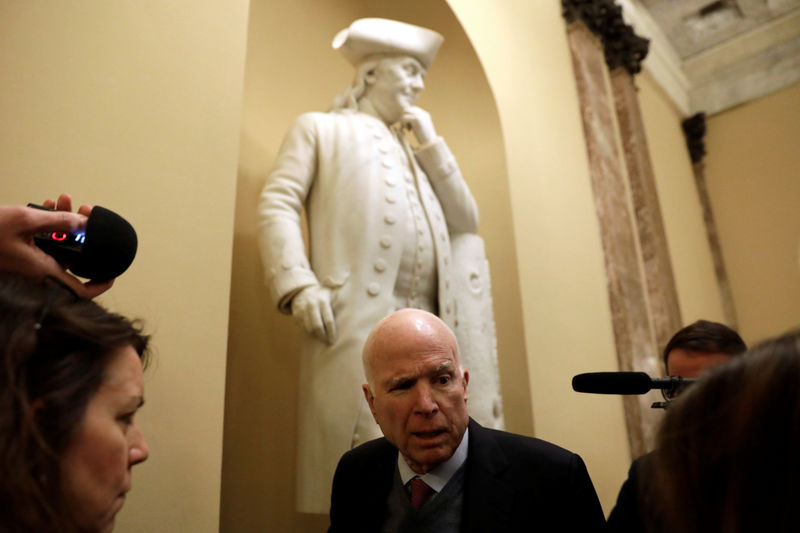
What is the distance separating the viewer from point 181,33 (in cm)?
205

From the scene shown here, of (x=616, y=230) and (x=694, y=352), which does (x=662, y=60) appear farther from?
(x=694, y=352)

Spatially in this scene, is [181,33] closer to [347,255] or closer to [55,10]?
[55,10]

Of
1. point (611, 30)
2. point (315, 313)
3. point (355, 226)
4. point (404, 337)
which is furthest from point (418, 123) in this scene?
point (611, 30)

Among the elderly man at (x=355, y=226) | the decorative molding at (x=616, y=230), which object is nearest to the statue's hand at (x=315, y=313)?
the elderly man at (x=355, y=226)

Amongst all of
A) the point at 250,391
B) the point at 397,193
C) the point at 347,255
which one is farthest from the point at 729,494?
the point at 250,391

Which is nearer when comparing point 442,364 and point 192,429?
point 442,364

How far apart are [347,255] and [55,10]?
1129 mm

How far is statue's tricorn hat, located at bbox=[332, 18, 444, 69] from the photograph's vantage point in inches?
99.9

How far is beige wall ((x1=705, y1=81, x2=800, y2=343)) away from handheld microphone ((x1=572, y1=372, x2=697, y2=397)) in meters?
6.44

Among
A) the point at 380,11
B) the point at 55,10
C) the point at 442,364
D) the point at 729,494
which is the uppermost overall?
the point at 380,11

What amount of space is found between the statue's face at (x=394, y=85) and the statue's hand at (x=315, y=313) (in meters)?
0.95

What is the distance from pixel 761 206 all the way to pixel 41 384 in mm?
7740

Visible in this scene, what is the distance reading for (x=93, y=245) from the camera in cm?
98

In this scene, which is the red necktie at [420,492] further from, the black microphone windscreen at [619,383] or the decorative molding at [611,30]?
the decorative molding at [611,30]
